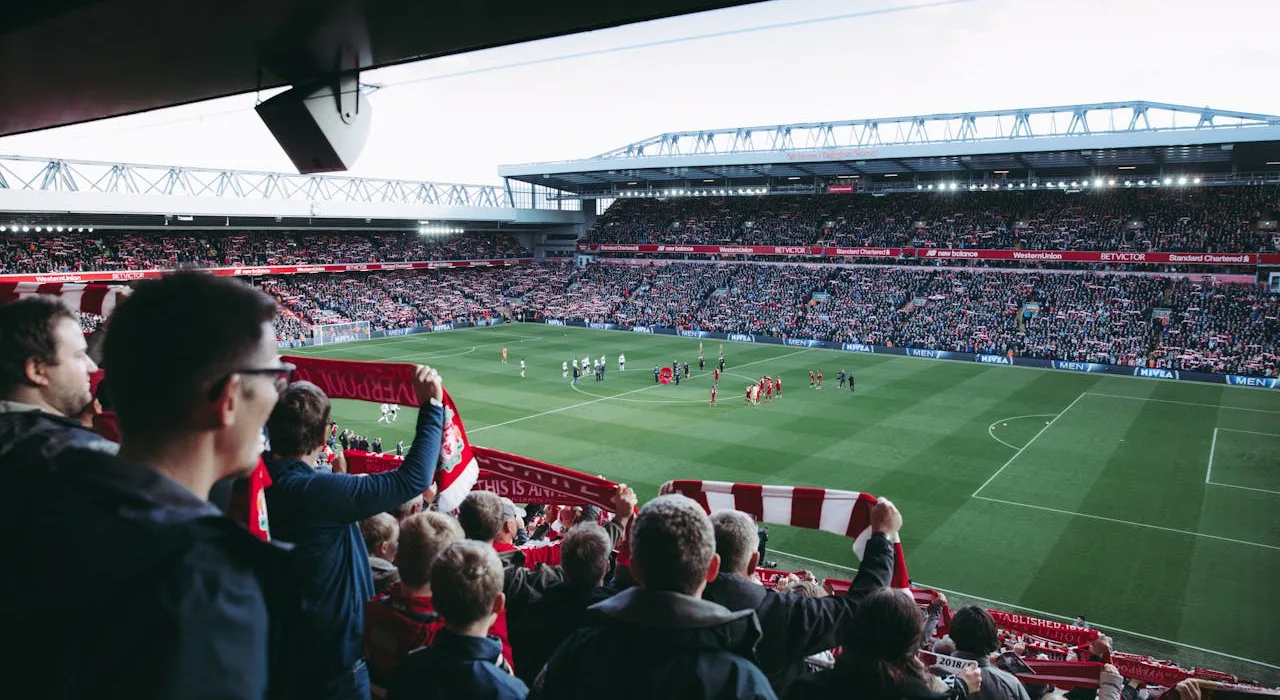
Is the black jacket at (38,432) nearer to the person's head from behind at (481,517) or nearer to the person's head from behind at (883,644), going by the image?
the person's head from behind at (481,517)

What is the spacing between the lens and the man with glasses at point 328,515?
3.60 m

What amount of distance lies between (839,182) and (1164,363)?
30.2 meters

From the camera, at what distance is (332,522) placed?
3.72 metres

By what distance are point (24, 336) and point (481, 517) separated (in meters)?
2.57

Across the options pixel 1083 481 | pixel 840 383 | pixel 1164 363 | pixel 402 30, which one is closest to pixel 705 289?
pixel 840 383


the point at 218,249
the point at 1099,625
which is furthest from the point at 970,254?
the point at 218,249

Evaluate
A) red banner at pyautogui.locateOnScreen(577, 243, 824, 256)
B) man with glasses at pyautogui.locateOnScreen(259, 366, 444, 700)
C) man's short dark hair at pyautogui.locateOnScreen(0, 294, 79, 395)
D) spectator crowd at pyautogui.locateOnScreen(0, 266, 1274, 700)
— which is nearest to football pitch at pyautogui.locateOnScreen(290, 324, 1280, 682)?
spectator crowd at pyautogui.locateOnScreen(0, 266, 1274, 700)

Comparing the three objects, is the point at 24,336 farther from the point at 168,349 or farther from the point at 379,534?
the point at 379,534

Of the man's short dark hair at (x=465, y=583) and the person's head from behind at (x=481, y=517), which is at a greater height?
the man's short dark hair at (x=465, y=583)

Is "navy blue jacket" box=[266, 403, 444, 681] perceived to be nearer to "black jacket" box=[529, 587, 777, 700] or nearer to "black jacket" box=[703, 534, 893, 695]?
"black jacket" box=[529, 587, 777, 700]

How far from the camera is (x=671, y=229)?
75.9 metres

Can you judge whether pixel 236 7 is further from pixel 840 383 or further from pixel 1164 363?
pixel 1164 363

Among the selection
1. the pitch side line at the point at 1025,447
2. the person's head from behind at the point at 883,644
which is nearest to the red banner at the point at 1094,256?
the pitch side line at the point at 1025,447

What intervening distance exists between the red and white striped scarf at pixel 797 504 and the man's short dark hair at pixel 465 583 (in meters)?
2.30
